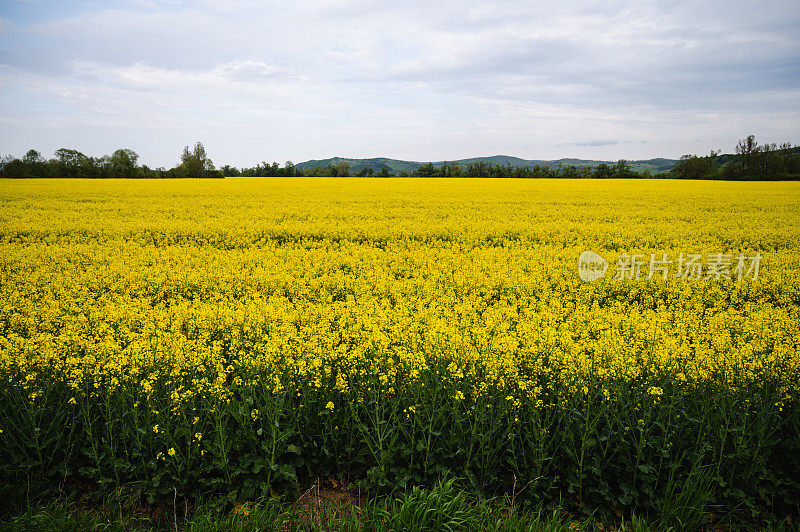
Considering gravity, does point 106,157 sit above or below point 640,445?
above

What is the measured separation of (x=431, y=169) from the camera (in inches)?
2574

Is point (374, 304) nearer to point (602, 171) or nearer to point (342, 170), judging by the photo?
point (342, 170)

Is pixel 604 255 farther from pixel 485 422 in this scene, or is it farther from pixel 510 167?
pixel 510 167


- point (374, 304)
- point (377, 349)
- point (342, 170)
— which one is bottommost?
point (377, 349)

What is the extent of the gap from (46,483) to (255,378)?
1941 millimetres

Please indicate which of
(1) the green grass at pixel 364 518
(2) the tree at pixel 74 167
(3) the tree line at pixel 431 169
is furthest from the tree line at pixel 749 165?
(2) the tree at pixel 74 167

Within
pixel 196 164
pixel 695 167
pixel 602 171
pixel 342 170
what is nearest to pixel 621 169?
pixel 602 171

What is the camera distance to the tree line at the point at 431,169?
55.7m

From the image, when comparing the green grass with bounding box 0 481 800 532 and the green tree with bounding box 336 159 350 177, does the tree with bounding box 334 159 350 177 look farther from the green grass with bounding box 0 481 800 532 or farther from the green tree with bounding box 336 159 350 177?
the green grass with bounding box 0 481 800 532

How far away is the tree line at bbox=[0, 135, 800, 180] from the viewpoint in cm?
5569

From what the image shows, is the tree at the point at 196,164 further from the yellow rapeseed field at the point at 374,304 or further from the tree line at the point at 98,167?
the yellow rapeseed field at the point at 374,304

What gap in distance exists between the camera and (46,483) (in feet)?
12.0

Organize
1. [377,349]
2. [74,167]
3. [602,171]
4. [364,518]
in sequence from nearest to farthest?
[364,518] → [377,349] → [74,167] → [602,171]

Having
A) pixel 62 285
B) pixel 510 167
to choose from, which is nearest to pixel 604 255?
pixel 62 285
